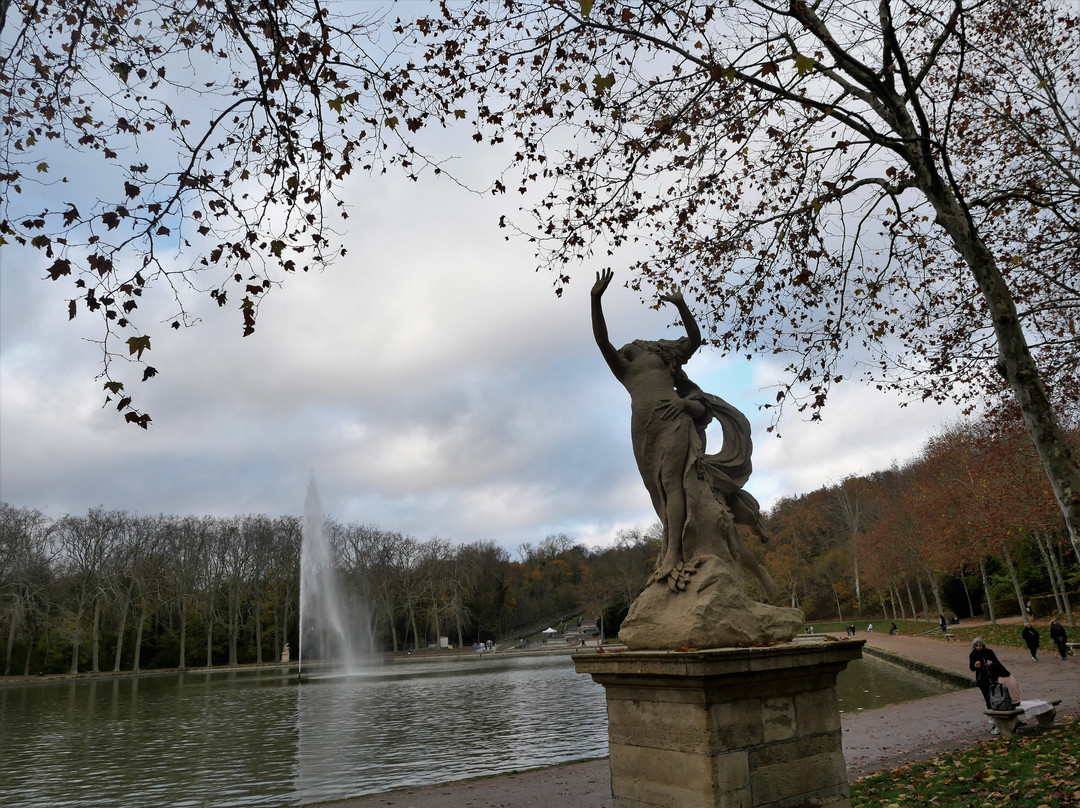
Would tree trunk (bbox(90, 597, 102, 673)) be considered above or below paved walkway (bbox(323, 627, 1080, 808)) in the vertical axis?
above

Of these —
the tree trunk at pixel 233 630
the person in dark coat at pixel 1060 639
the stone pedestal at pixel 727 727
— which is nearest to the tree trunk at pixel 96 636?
the tree trunk at pixel 233 630

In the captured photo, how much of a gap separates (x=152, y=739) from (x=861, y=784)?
617 inches

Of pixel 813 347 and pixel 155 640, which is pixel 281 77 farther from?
pixel 155 640

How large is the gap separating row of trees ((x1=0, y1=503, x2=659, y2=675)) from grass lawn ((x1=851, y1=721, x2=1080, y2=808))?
47.4m

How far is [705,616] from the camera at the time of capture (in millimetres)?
5664

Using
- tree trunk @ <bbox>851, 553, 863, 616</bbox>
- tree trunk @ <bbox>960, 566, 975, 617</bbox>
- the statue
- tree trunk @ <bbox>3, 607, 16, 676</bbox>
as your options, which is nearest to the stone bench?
the statue

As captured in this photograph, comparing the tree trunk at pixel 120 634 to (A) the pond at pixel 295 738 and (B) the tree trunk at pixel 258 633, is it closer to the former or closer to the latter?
(B) the tree trunk at pixel 258 633

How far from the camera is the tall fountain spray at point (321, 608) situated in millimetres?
45812

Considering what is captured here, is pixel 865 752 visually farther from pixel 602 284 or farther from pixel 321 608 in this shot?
pixel 321 608

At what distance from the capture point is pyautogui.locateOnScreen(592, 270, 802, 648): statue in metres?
5.85

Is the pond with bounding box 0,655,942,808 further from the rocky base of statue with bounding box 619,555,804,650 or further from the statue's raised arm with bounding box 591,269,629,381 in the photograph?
the statue's raised arm with bounding box 591,269,629,381

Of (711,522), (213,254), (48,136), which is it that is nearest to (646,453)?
(711,522)

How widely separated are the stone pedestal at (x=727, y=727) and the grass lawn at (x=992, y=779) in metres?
2.24

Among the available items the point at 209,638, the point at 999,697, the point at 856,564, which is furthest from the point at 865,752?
the point at 209,638
